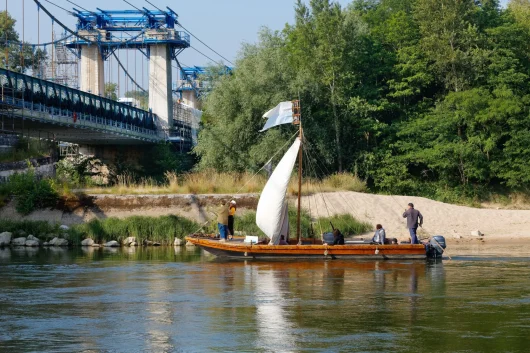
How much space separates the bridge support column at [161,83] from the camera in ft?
250

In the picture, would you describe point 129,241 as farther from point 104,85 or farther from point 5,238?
point 104,85

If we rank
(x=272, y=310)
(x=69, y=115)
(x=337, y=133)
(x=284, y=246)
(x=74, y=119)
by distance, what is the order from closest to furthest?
(x=272, y=310), (x=284, y=246), (x=337, y=133), (x=74, y=119), (x=69, y=115)

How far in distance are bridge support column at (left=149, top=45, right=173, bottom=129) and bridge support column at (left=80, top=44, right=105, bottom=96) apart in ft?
15.4

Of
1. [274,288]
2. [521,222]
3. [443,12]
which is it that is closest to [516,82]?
[443,12]

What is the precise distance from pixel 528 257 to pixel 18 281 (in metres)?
17.2

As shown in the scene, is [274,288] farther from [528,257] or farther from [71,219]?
[71,219]

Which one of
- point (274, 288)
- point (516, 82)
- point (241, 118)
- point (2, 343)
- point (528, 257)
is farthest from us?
point (516, 82)

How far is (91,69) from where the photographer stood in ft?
254

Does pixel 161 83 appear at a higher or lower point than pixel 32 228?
higher

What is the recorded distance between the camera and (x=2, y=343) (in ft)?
51.4

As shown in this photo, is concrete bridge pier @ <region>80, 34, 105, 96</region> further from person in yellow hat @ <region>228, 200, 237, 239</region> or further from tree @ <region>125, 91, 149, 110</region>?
person in yellow hat @ <region>228, 200, 237, 239</region>

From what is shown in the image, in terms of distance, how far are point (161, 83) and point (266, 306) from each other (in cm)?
5807

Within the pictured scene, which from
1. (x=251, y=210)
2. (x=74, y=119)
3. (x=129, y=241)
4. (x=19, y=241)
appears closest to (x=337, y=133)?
(x=251, y=210)

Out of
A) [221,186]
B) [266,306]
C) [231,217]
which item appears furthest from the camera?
[221,186]
